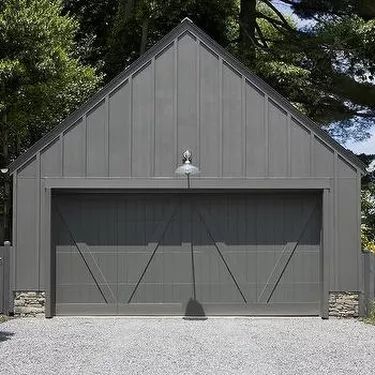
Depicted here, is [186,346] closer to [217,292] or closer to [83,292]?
[217,292]

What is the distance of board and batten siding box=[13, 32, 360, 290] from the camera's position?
12.2m

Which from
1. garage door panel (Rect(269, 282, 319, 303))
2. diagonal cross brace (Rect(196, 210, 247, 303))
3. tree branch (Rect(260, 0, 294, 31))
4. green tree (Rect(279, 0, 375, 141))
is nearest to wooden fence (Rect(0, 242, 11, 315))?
diagonal cross brace (Rect(196, 210, 247, 303))

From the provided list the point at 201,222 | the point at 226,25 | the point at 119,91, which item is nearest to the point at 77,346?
the point at 201,222

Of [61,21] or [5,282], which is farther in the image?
[61,21]

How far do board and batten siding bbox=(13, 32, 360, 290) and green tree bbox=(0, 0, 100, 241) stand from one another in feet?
11.8

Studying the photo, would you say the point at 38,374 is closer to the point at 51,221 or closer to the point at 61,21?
the point at 51,221

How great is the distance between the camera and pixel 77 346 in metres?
9.05

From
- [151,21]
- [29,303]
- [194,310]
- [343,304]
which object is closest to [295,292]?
[343,304]

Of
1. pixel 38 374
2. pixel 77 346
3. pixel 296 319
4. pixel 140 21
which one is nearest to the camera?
pixel 38 374

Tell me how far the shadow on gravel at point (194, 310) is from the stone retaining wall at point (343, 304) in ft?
7.69

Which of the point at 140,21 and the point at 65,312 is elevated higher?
the point at 140,21

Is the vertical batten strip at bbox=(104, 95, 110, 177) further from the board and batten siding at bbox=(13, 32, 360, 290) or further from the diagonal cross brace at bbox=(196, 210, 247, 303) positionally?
the diagonal cross brace at bbox=(196, 210, 247, 303)

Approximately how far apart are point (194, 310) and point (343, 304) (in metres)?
2.72

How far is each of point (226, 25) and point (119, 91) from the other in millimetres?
11617
